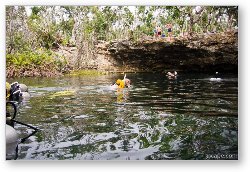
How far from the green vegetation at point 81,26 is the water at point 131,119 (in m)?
0.31

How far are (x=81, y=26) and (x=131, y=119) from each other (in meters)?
1.58

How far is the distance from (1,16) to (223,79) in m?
3.42

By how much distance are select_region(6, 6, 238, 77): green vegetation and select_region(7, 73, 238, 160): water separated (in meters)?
0.31

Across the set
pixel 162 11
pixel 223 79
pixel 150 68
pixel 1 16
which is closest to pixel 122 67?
pixel 150 68

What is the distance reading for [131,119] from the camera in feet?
19.8

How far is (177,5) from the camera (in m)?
5.91

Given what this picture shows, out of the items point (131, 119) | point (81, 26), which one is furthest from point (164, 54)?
point (81, 26)

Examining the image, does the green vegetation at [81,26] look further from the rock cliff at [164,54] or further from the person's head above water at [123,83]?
the person's head above water at [123,83]

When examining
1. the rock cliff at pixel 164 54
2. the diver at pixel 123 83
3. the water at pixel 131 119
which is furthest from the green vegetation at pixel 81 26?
the diver at pixel 123 83

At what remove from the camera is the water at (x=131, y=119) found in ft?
18.1

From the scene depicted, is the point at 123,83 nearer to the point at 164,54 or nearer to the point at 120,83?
the point at 120,83

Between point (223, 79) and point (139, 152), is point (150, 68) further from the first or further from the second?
point (139, 152)

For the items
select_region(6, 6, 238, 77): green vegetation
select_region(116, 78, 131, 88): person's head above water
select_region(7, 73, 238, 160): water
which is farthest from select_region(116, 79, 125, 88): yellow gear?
select_region(6, 6, 238, 77): green vegetation

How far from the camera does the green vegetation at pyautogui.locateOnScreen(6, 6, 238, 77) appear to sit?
5945mm
